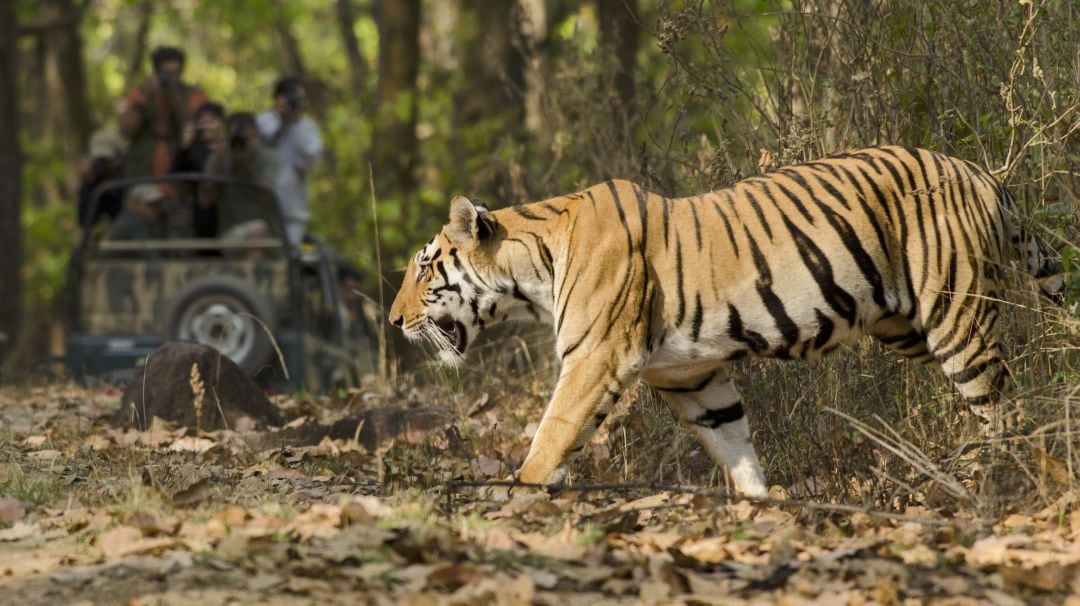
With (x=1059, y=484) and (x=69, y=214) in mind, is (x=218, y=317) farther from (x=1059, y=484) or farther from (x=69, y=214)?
(x=69, y=214)

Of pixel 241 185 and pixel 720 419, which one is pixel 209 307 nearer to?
pixel 241 185

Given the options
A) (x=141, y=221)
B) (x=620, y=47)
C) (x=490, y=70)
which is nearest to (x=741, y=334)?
(x=141, y=221)

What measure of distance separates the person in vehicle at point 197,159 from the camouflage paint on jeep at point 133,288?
17.2 inches

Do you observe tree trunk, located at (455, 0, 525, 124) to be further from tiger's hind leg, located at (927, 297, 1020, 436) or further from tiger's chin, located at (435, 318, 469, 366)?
tiger's hind leg, located at (927, 297, 1020, 436)

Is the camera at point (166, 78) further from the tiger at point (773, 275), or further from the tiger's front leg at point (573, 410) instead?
the tiger's front leg at point (573, 410)

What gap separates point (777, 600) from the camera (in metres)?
4.45

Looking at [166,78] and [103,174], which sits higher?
[166,78]

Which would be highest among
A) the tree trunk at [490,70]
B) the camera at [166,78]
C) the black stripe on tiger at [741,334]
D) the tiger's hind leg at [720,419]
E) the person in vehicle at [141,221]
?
the tree trunk at [490,70]

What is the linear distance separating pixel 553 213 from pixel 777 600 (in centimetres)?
243

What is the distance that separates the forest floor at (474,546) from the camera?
4.51 m

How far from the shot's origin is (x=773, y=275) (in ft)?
20.2

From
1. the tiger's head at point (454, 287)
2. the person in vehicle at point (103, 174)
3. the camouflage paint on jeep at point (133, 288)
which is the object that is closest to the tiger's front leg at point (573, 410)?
the tiger's head at point (454, 287)

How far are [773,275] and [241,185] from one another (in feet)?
25.3

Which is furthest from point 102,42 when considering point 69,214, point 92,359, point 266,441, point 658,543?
point 658,543
